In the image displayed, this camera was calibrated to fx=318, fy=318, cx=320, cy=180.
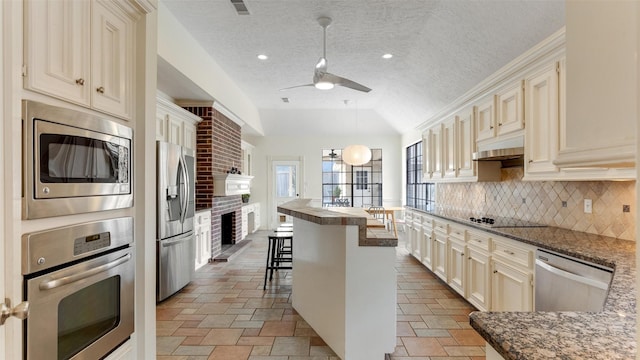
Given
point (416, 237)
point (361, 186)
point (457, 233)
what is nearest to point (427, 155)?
point (416, 237)

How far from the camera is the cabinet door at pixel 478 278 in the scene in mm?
2945

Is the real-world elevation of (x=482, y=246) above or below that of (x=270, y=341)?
above

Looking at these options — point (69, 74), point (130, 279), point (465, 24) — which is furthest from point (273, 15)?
point (130, 279)

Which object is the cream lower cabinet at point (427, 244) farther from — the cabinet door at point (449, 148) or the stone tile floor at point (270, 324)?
the cabinet door at point (449, 148)

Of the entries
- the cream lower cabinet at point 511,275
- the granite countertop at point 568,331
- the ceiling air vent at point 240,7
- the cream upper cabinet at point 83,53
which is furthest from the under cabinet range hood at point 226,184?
the granite countertop at point 568,331

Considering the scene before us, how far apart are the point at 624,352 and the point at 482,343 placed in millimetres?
2186

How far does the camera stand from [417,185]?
7.57 meters

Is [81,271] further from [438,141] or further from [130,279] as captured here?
[438,141]

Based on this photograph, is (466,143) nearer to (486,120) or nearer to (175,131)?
(486,120)

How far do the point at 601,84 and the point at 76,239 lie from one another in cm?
184

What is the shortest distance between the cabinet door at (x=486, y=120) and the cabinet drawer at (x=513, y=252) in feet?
4.03

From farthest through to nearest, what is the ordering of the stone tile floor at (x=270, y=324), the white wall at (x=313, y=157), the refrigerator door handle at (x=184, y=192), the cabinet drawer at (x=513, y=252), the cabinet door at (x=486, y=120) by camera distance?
the white wall at (x=313, y=157)
the refrigerator door handle at (x=184, y=192)
the cabinet door at (x=486, y=120)
the stone tile floor at (x=270, y=324)
the cabinet drawer at (x=513, y=252)

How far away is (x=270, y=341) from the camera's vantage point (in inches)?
103
